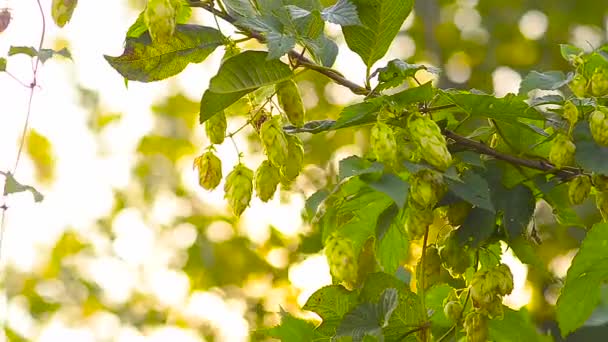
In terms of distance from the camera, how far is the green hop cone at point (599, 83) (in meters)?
0.95

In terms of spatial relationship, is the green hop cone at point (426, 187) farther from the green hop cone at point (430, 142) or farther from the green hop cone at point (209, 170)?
the green hop cone at point (209, 170)

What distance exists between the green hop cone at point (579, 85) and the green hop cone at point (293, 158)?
28 centimetres

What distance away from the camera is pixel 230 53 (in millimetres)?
835

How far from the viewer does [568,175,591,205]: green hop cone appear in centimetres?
89

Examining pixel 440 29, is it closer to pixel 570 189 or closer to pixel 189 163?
pixel 189 163

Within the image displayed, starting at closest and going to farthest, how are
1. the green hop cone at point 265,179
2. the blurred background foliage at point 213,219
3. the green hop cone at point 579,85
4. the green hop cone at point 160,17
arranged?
the green hop cone at point 160,17
the green hop cone at point 265,179
the green hop cone at point 579,85
the blurred background foliage at point 213,219

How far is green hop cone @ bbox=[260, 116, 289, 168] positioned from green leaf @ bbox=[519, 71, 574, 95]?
0.91ft

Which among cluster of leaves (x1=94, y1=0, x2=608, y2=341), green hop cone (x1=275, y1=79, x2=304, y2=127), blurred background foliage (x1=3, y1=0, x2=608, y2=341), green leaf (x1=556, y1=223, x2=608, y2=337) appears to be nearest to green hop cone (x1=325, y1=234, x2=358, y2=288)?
cluster of leaves (x1=94, y1=0, x2=608, y2=341)

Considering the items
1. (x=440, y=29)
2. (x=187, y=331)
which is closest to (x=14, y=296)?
(x=187, y=331)

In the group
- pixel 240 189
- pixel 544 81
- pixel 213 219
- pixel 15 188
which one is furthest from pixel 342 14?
pixel 213 219

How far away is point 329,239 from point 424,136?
0.42 feet

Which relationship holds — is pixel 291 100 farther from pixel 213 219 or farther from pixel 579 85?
pixel 213 219

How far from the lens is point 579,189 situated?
0.89 m

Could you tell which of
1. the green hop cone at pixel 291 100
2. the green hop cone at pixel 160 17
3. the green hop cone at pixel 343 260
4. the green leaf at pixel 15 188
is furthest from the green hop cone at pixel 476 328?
the green leaf at pixel 15 188
